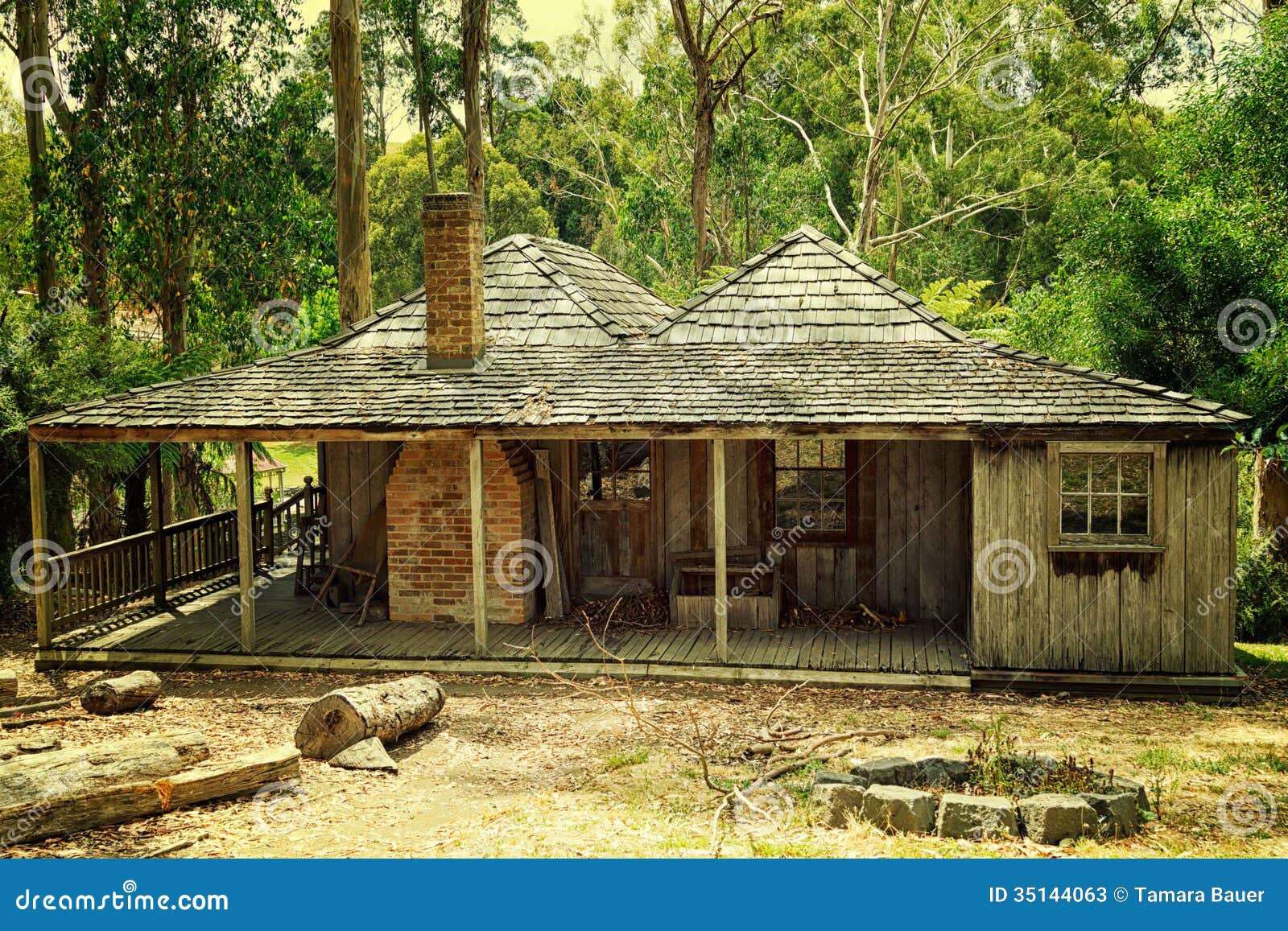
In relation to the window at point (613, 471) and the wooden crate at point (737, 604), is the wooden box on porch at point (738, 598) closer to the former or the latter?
the wooden crate at point (737, 604)

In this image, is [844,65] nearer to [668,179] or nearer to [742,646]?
[668,179]

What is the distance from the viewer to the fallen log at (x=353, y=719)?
29.6ft

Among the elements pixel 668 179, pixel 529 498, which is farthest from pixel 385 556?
pixel 668 179

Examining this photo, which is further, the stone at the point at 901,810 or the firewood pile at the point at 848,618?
the firewood pile at the point at 848,618

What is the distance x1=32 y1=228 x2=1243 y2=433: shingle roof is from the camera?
36.1 ft

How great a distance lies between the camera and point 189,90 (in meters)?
18.0

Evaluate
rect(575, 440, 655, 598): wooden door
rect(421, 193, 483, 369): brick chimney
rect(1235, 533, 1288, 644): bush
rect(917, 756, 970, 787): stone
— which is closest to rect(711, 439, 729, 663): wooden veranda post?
rect(575, 440, 655, 598): wooden door

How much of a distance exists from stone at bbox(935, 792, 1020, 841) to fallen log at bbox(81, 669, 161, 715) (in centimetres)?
741

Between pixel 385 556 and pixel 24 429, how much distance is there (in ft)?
15.2

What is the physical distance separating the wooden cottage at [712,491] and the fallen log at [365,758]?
282 cm
